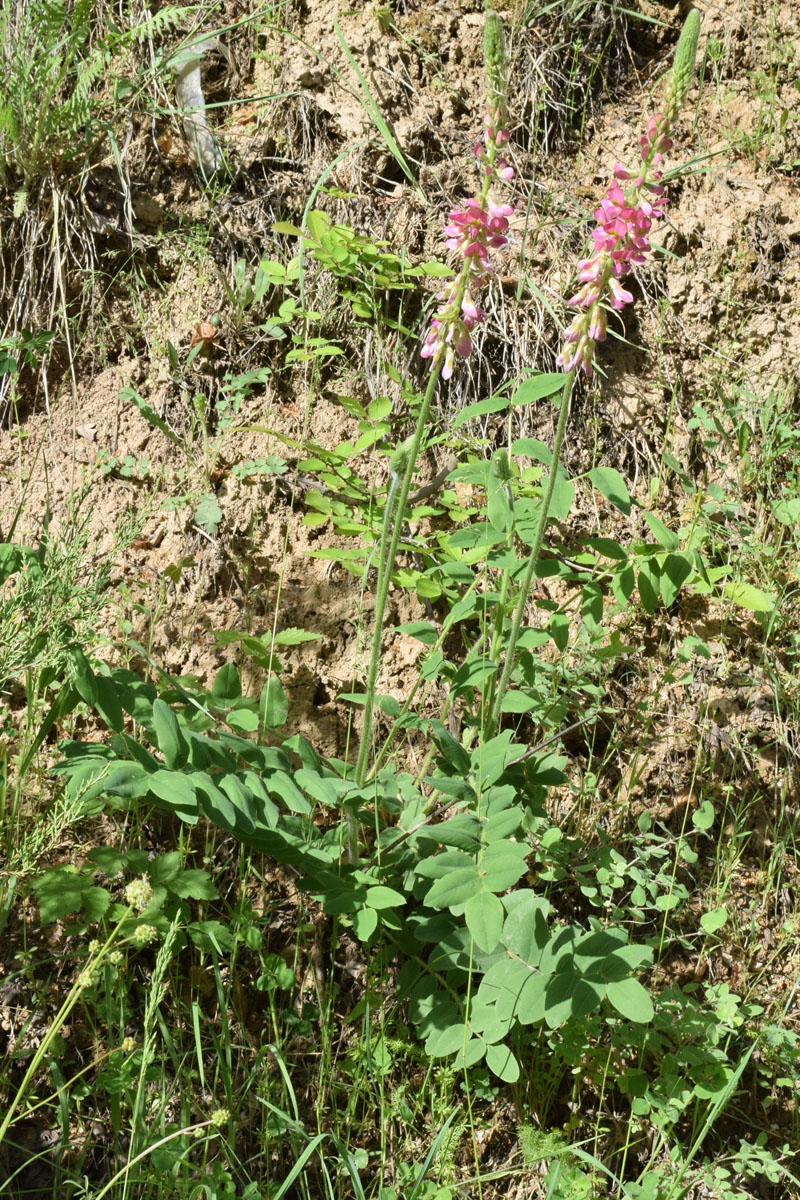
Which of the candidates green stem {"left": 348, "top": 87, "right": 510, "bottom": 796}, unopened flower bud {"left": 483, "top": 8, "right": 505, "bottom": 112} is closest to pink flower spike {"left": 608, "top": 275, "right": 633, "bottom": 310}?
green stem {"left": 348, "top": 87, "right": 510, "bottom": 796}

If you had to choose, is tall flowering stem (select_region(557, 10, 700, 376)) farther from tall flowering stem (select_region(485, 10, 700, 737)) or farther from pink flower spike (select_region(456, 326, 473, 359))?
pink flower spike (select_region(456, 326, 473, 359))

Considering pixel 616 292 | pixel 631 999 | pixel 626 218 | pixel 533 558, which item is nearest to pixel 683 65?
pixel 626 218

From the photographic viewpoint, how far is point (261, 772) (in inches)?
85.1

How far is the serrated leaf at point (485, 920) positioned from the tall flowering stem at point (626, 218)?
1.05 meters

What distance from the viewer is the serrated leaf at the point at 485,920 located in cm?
181

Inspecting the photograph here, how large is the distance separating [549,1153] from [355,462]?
2.10 metres

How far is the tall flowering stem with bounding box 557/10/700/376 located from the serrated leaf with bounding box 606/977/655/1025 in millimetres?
1226

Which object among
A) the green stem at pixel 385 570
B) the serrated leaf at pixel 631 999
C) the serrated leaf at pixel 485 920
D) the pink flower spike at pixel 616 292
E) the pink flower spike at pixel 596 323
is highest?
the pink flower spike at pixel 616 292

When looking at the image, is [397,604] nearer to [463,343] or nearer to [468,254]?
[463,343]

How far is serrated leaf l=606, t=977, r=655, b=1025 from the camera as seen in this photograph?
1856 mm

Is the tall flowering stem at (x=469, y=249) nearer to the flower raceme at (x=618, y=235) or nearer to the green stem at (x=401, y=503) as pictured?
the green stem at (x=401, y=503)

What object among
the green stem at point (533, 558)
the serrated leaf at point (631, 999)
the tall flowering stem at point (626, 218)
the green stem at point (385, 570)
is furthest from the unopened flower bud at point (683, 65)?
the serrated leaf at point (631, 999)

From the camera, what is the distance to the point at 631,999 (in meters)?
1.90

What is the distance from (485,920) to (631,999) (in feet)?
1.14
